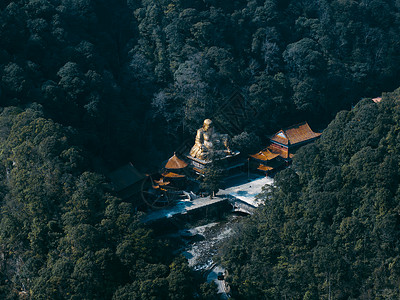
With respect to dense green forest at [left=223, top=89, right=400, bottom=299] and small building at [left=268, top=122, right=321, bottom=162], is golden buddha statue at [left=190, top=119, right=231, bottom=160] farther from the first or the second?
dense green forest at [left=223, top=89, right=400, bottom=299]

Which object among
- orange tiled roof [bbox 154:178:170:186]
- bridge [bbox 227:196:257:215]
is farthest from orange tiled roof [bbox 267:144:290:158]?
orange tiled roof [bbox 154:178:170:186]

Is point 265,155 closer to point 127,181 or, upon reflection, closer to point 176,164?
point 176,164

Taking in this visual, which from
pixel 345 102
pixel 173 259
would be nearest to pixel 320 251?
pixel 173 259

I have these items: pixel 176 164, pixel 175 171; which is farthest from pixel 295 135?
pixel 175 171

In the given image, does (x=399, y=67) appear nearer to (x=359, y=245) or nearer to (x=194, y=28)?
(x=194, y=28)

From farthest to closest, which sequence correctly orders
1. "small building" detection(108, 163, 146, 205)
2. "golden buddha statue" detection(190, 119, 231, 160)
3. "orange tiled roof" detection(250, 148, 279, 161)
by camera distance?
"orange tiled roof" detection(250, 148, 279, 161) → "golden buddha statue" detection(190, 119, 231, 160) → "small building" detection(108, 163, 146, 205)
